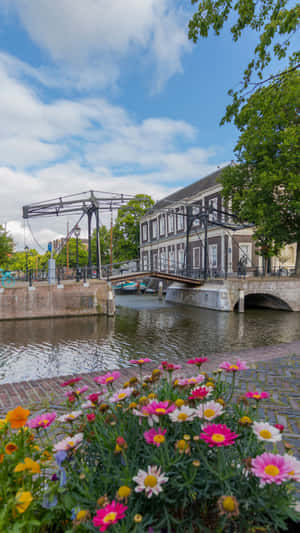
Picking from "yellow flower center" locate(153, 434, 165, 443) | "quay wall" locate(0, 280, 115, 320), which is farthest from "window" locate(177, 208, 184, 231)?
"yellow flower center" locate(153, 434, 165, 443)

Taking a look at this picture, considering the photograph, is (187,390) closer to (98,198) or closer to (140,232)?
(98,198)

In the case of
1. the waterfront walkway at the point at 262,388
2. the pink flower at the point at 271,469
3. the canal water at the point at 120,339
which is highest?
the pink flower at the point at 271,469

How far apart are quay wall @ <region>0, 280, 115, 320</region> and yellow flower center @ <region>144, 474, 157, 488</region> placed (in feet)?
55.4

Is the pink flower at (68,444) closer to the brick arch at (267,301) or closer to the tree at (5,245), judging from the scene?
the brick arch at (267,301)

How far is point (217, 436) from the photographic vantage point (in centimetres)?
128

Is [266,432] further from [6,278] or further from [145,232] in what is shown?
[145,232]

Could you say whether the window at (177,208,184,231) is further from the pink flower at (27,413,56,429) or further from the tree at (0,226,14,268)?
the pink flower at (27,413,56,429)

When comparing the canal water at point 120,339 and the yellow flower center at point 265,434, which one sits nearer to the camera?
the yellow flower center at point 265,434

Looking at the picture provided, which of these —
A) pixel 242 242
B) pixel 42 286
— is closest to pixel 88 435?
pixel 42 286

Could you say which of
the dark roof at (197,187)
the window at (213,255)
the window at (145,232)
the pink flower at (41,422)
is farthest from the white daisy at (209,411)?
the window at (145,232)

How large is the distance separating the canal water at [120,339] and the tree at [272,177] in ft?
18.3

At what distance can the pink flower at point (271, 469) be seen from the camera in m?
1.12

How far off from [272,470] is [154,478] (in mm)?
454

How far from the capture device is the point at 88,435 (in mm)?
1574
